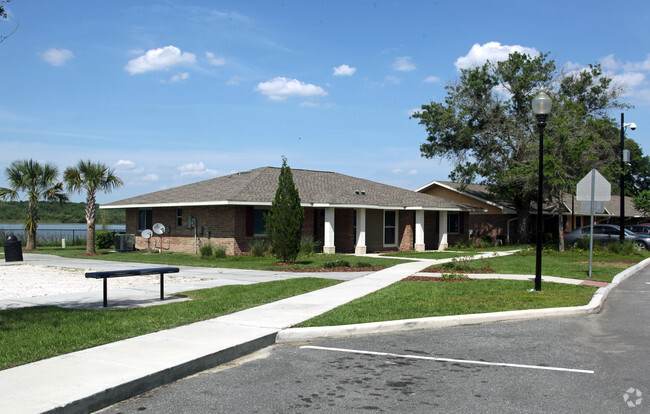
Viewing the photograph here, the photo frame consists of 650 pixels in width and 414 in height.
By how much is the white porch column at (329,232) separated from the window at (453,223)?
1042 centimetres

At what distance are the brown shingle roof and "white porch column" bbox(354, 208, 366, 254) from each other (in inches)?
24.9

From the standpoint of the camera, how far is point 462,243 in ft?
110

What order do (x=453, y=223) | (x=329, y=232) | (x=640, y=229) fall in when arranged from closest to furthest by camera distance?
(x=329, y=232) < (x=640, y=229) < (x=453, y=223)

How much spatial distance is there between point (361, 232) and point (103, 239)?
1586cm

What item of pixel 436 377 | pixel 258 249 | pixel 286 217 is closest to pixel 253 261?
pixel 258 249

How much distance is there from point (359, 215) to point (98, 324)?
65.9 ft

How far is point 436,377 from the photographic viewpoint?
6402mm

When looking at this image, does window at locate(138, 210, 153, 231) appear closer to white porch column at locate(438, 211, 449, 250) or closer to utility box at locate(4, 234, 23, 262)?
utility box at locate(4, 234, 23, 262)

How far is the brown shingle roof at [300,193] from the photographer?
1031 inches

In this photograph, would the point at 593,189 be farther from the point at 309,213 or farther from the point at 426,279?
the point at 309,213

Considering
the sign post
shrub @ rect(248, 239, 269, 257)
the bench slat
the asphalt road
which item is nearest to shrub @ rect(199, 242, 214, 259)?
shrub @ rect(248, 239, 269, 257)

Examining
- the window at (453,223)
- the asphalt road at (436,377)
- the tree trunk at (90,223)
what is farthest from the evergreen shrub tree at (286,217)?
the window at (453,223)

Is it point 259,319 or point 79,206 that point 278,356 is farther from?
point 79,206

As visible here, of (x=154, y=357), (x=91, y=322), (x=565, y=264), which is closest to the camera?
(x=154, y=357)
